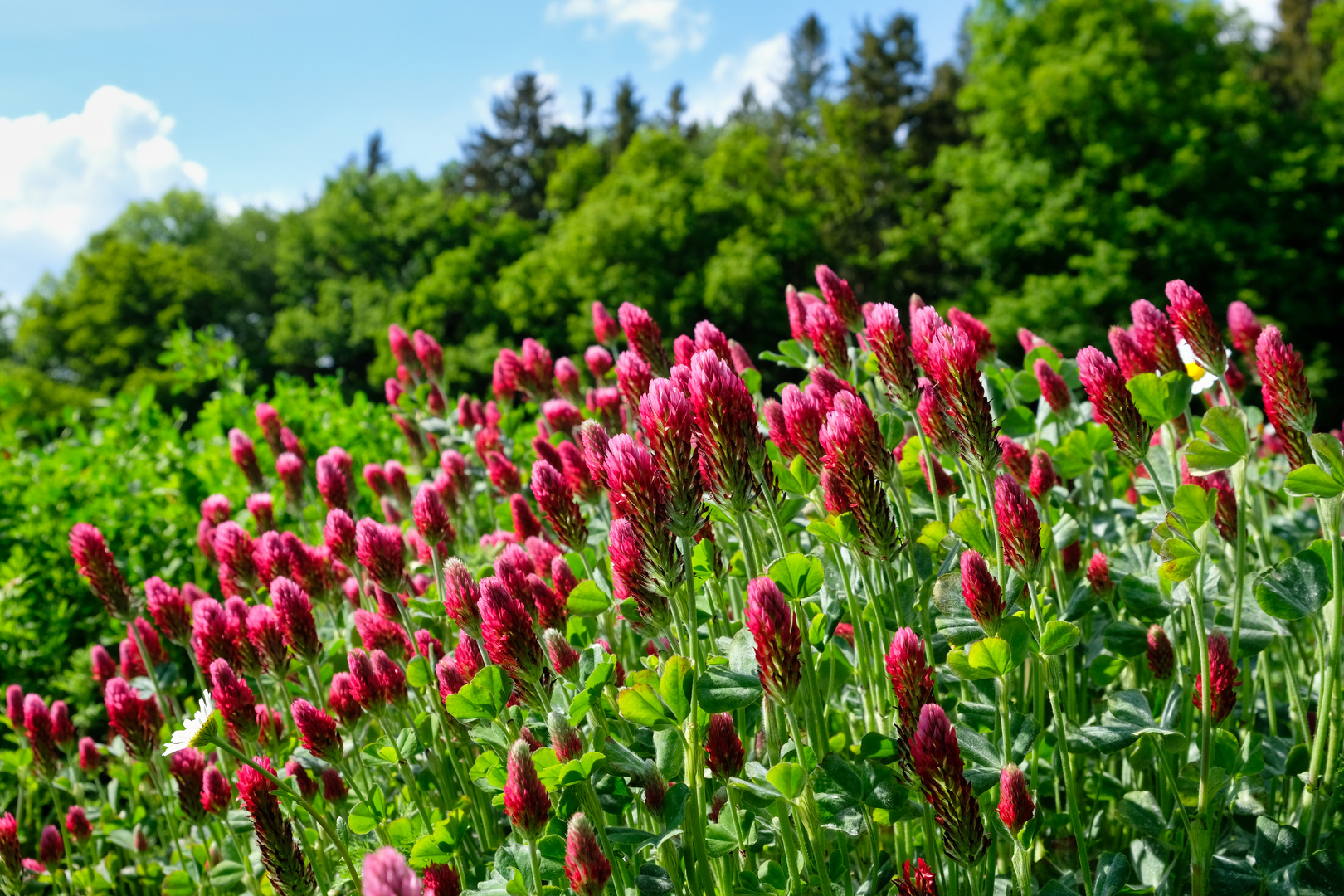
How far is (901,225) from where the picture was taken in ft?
102

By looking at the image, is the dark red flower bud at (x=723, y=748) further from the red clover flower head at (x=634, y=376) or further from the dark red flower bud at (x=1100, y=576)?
the dark red flower bud at (x=1100, y=576)

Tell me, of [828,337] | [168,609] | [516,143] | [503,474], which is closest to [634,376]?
[828,337]

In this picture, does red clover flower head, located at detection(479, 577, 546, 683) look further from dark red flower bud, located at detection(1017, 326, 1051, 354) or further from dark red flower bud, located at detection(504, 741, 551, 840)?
dark red flower bud, located at detection(1017, 326, 1051, 354)

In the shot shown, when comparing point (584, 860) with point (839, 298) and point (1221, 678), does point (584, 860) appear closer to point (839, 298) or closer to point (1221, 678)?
point (1221, 678)

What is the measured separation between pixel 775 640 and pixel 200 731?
125cm

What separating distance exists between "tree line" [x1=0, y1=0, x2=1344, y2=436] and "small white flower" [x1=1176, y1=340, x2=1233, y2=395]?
20961 mm

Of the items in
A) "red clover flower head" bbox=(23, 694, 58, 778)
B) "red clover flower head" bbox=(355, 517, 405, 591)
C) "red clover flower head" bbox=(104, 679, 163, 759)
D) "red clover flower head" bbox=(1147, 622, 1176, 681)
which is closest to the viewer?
"red clover flower head" bbox=(1147, 622, 1176, 681)

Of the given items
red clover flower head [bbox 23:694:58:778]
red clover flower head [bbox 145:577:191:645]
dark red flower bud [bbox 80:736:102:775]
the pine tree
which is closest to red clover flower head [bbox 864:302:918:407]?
red clover flower head [bbox 145:577:191:645]

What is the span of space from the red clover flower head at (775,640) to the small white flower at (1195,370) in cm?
109

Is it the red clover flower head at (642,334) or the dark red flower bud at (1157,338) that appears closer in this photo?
the dark red flower bud at (1157,338)

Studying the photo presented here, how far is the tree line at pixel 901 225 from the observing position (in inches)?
918

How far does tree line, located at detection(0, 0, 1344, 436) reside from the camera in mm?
23328

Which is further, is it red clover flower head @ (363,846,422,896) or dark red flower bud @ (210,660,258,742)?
dark red flower bud @ (210,660,258,742)

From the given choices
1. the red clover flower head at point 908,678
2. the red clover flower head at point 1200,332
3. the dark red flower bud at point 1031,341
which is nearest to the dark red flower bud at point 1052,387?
the dark red flower bud at point 1031,341
